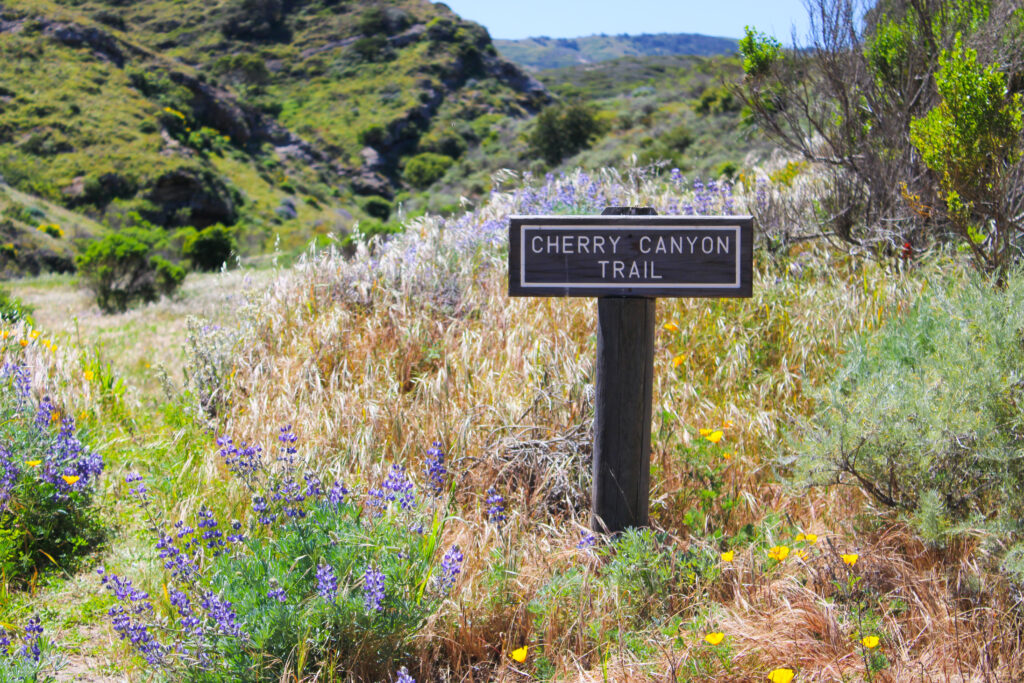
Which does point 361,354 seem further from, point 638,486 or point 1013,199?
point 1013,199

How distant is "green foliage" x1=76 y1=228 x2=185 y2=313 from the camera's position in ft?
42.0

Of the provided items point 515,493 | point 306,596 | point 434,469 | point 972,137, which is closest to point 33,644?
point 306,596

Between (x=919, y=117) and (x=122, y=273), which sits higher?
(x=919, y=117)

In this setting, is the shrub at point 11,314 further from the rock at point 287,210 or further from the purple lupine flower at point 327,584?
the rock at point 287,210

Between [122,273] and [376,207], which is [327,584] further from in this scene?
[376,207]

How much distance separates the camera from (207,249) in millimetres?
22391

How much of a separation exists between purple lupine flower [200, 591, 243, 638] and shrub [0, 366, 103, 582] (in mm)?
1414

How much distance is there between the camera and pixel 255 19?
69000 mm

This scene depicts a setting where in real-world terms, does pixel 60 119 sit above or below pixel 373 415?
above

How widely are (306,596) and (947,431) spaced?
2.30 m

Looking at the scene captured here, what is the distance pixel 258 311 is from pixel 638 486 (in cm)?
374

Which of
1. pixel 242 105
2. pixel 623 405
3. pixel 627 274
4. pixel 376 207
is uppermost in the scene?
pixel 242 105

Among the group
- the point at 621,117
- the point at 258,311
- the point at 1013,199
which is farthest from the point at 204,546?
the point at 621,117

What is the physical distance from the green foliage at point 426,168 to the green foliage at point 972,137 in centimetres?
4677
